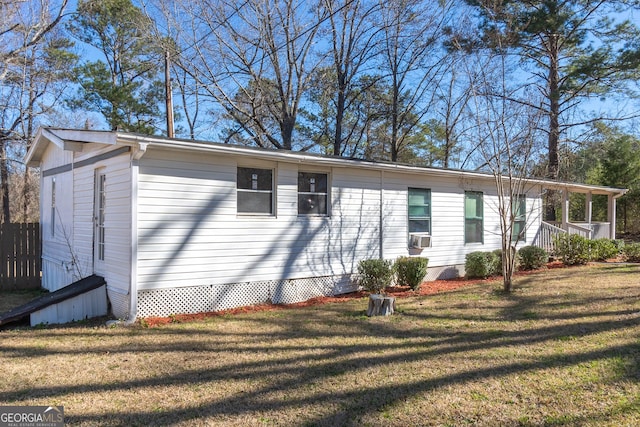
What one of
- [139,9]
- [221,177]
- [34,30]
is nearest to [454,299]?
[221,177]

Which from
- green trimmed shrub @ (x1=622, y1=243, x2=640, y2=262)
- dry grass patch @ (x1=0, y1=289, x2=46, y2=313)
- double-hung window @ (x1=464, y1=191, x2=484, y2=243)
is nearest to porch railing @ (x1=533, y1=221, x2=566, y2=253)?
green trimmed shrub @ (x1=622, y1=243, x2=640, y2=262)

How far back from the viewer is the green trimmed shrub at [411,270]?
8.98 m

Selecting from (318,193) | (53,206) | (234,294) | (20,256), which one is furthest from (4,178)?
(318,193)

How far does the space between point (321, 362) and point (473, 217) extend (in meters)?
7.98

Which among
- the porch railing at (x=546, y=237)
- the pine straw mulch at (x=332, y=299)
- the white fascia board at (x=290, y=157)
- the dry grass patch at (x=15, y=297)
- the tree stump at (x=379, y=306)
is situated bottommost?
the dry grass patch at (x=15, y=297)

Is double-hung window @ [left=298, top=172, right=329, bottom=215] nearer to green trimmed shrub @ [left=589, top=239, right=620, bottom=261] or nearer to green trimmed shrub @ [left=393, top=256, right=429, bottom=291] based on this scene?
green trimmed shrub @ [left=393, top=256, right=429, bottom=291]

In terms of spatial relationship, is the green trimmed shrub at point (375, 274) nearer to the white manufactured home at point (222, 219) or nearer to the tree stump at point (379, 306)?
the white manufactured home at point (222, 219)

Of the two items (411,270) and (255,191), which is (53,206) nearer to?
(255,191)

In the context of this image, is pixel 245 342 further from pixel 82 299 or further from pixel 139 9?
pixel 139 9

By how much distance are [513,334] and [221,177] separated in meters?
5.00

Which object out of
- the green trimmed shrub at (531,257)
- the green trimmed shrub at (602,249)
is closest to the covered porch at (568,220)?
the green trimmed shrub at (602,249)

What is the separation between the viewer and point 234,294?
7461 millimetres

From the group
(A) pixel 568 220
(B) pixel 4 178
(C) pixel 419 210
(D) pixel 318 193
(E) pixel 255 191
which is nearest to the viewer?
(E) pixel 255 191

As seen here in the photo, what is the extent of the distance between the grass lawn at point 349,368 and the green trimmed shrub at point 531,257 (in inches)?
174
